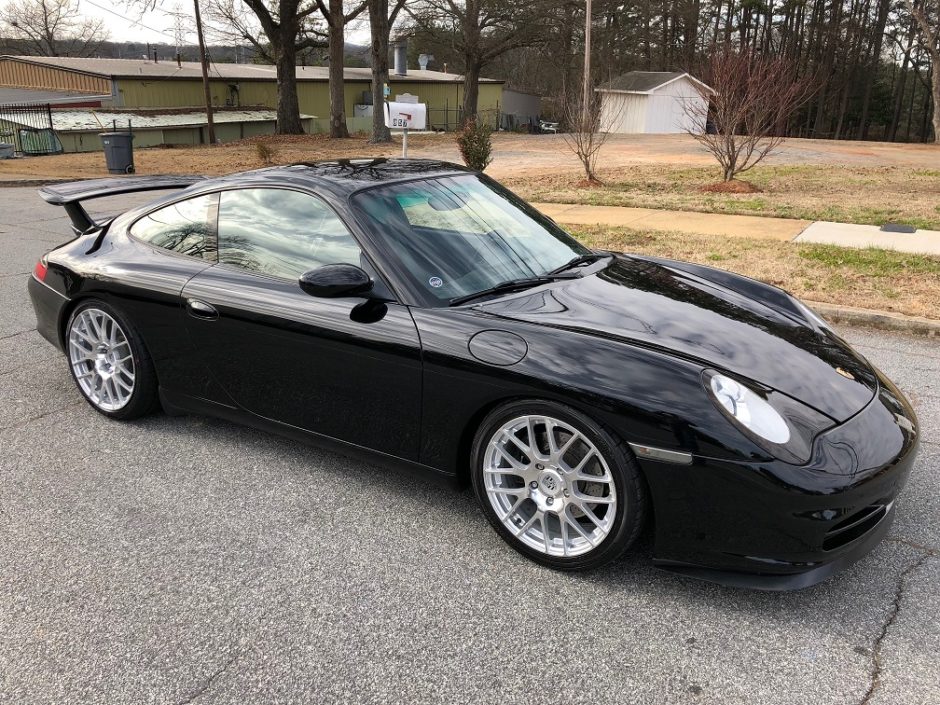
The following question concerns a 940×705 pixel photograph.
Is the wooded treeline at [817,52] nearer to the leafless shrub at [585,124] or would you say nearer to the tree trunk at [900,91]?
the tree trunk at [900,91]

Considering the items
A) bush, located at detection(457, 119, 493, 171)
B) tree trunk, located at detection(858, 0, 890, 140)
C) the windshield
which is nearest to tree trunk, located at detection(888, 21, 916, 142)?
tree trunk, located at detection(858, 0, 890, 140)

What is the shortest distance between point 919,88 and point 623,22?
99.7ft

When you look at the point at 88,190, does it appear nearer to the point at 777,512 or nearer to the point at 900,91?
the point at 777,512

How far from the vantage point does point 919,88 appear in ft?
211

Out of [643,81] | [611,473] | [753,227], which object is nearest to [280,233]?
[611,473]

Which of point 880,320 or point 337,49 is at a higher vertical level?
point 337,49

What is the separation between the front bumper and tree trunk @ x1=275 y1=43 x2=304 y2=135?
34.6 metres

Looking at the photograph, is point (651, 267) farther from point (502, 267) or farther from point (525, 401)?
point (525, 401)

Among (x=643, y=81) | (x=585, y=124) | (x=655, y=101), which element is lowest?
(x=585, y=124)

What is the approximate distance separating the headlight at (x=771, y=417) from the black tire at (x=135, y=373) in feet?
9.43

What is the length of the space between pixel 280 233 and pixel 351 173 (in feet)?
1.55

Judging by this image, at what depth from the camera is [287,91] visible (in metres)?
34.1

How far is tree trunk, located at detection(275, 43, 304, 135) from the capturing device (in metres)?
33.5

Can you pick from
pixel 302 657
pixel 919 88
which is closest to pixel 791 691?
pixel 302 657
